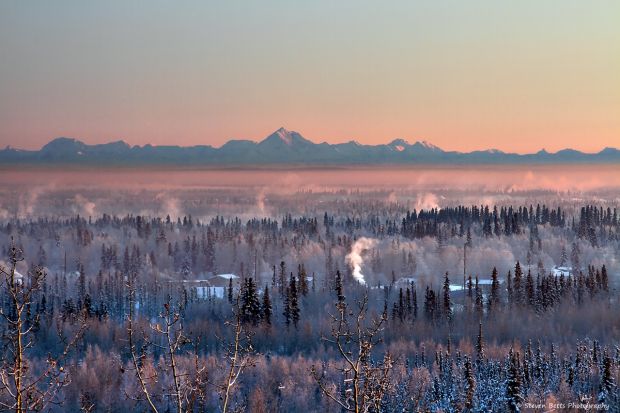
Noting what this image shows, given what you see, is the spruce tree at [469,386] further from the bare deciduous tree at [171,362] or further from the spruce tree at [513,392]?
the bare deciduous tree at [171,362]

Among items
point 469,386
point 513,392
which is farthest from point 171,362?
point 469,386

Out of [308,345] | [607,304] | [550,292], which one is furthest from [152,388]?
[607,304]

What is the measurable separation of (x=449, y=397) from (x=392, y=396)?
31.6ft

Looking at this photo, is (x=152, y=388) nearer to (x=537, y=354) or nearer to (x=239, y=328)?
(x=537, y=354)

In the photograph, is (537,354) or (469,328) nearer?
(537,354)

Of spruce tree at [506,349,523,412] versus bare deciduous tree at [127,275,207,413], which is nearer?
bare deciduous tree at [127,275,207,413]

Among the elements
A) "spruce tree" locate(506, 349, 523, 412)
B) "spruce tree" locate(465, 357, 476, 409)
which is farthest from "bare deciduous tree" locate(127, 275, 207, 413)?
"spruce tree" locate(465, 357, 476, 409)

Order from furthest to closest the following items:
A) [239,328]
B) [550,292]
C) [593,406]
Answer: [550,292] → [593,406] → [239,328]

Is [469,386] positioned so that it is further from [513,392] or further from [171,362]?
[171,362]

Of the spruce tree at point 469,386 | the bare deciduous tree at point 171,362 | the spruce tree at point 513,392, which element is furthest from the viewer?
the spruce tree at point 469,386

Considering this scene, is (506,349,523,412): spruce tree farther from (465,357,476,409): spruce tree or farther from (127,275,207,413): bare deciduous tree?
(127,275,207,413): bare deciduous tree

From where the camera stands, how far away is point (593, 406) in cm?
9069

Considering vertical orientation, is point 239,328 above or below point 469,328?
above

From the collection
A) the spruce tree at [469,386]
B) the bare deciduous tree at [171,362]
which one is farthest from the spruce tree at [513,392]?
the bare deciduous tree at [171,362]
